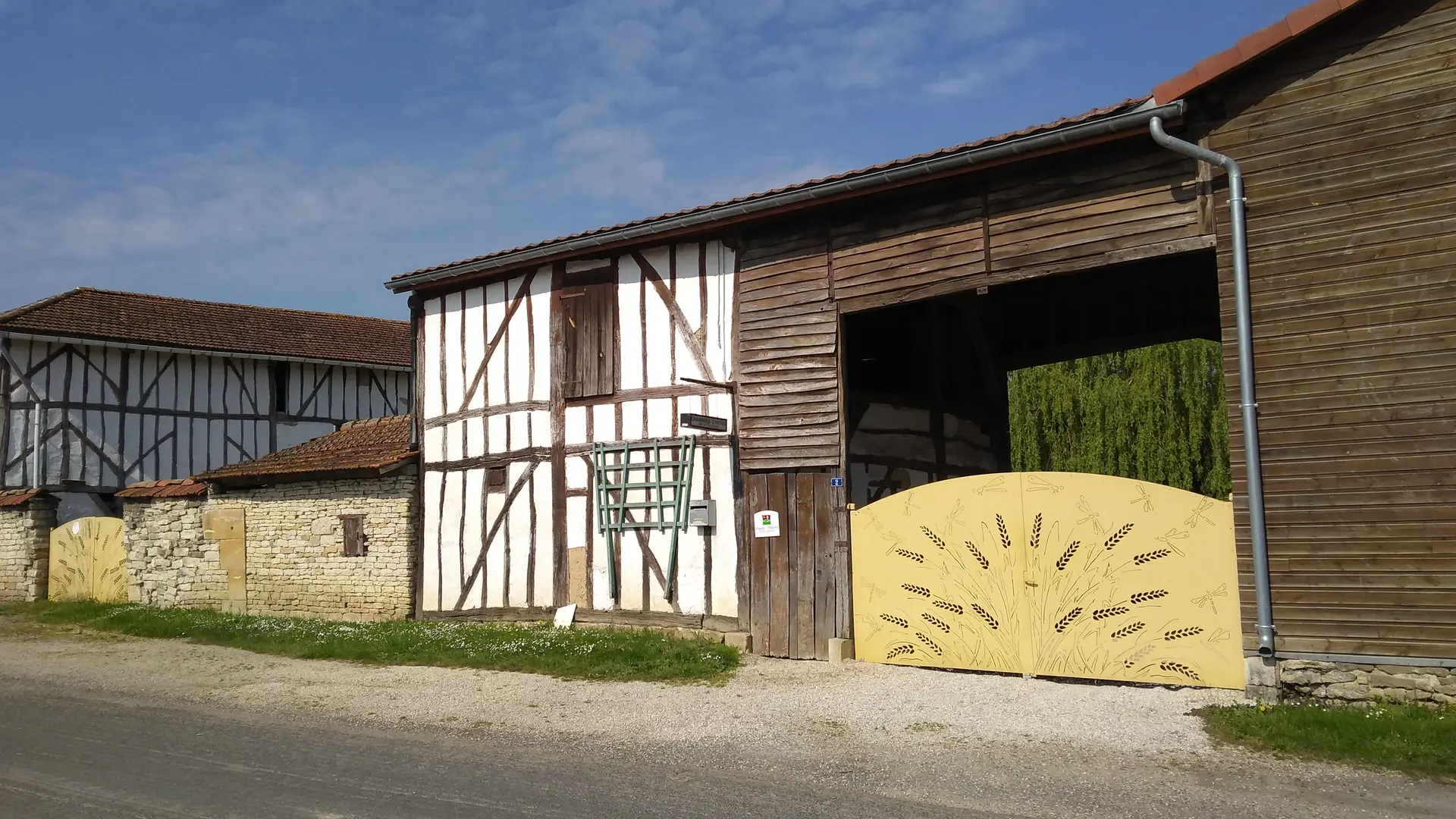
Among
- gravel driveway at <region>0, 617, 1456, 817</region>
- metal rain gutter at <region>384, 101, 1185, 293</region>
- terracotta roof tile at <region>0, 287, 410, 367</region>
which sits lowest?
gravel driveway at <region>0, 617, 1456, 817</region>

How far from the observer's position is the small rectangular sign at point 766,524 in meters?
10.5

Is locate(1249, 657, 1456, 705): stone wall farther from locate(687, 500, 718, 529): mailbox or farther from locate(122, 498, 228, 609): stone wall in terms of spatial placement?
locate(122, 498, 228, 609): stone wall

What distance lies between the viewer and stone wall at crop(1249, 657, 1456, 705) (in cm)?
695

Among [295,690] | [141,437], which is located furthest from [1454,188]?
[141,437]

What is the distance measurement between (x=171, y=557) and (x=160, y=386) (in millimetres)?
6774

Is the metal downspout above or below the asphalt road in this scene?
above

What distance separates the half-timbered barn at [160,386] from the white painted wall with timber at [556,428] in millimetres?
9030

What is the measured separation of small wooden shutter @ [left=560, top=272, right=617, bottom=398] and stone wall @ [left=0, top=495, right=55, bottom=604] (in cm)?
1247

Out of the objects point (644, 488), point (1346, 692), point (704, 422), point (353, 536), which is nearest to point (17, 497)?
point (353, 536)

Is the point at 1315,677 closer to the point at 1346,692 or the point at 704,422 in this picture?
the point at 1346,692

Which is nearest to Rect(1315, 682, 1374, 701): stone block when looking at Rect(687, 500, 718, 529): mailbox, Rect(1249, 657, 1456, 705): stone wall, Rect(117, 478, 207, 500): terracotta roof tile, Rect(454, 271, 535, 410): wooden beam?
Rect(1249, 657, 1456, 705): stone wall

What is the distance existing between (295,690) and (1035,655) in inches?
239

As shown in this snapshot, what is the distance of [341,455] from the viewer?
1545cm

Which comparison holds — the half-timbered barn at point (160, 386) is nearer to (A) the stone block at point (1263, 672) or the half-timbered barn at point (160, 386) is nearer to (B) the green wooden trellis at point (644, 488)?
(B) the green wooden trellis at point (644, 488)
